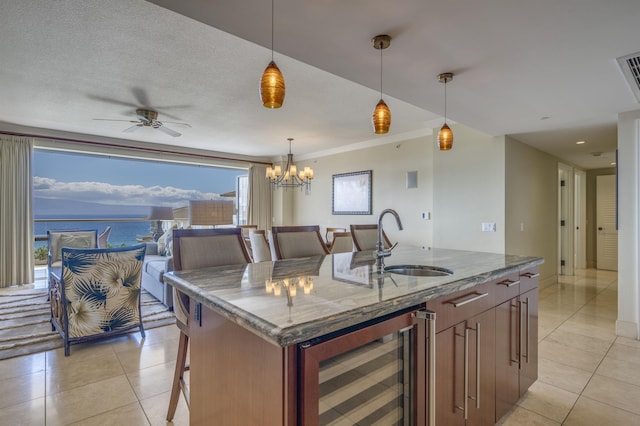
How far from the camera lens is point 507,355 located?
187 centimetres

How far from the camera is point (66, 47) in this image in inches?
104

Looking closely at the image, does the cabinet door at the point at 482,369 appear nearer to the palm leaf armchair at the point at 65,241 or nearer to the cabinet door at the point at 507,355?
the cabinet door at the point at 507,355

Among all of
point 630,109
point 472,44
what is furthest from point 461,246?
point 472,44

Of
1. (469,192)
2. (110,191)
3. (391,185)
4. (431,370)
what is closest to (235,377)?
(431,370)

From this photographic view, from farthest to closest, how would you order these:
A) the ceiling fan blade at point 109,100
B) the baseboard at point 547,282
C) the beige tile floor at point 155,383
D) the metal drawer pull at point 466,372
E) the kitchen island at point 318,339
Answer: the baseboard at point 547,282, the ceiling fan blade at point 109,100, the beige tile floor at point 155,383, the metal drawer pull at point 466,372, the kitchen island at point 318,339

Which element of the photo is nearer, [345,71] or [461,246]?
[345,71]

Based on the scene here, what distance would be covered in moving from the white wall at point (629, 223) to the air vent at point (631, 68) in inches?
33.3

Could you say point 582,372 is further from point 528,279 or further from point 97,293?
point 97,293

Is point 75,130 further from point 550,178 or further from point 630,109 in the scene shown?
point 550,178

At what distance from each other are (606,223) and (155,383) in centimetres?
884

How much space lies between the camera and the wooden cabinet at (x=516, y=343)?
1.81 metres

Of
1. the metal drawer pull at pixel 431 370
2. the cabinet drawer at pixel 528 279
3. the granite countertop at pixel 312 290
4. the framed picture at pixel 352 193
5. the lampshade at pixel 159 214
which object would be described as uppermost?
the framed picture at pixel 352 193

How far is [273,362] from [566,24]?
2.28 m

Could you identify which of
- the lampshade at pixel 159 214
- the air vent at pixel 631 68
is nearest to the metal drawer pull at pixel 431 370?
the air vent at pixel 631 68
